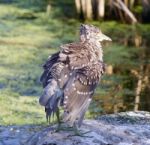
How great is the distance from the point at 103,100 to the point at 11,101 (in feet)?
4.38

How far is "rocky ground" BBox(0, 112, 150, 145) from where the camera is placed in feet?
15.3

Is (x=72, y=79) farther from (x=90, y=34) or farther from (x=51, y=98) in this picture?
(x=90, y=34)

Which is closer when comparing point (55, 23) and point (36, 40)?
point (36, 40)

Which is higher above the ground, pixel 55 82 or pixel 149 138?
pixel 55 82

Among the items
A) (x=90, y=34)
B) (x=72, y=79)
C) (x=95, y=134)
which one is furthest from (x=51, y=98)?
(x=90, y=34)

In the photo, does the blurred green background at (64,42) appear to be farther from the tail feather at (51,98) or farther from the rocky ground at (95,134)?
the tail feather at (51,98)

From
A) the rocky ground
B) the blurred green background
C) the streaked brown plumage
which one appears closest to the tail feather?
the streaked brown plumage

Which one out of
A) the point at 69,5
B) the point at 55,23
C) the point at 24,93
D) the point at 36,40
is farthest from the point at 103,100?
the point at 69,5

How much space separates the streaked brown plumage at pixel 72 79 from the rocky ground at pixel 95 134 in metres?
0.19

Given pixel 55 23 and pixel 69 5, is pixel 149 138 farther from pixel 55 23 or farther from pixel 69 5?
pixel 69 5

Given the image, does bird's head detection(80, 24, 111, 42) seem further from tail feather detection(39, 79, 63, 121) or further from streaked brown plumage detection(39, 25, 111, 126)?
tail feather detection(39, 79, 63, 121)

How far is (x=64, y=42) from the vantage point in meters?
10.5

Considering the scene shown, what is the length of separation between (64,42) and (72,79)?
6.04 meters

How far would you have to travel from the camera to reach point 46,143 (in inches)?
183
